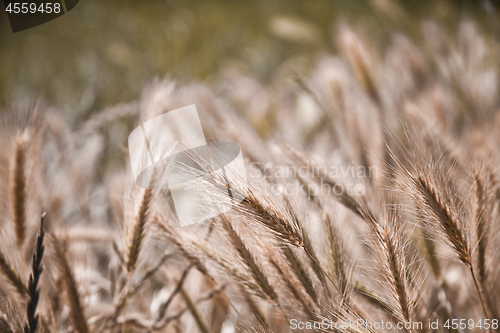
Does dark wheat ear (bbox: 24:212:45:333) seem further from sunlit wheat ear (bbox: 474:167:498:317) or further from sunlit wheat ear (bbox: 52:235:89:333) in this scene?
sunlit wheat ear (bbox: 474:167:498:317)

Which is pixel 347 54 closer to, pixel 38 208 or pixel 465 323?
pixel 465 323

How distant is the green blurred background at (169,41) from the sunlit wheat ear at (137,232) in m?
0.66

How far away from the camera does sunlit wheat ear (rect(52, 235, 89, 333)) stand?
324mm

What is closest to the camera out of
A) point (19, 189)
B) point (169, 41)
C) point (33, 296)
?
point (33, 296)

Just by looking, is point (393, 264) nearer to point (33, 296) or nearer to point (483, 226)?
point (483, 226)

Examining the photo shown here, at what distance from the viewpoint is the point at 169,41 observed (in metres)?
1.67

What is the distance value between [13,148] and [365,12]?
7.14 feet

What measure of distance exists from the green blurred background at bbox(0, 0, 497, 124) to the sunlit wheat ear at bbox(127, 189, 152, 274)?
0.66 metres

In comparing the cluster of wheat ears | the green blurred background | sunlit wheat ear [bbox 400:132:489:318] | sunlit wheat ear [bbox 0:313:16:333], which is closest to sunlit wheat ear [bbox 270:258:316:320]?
the cluster of wheat ears

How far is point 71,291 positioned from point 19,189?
150 mm

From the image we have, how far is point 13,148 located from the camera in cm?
38

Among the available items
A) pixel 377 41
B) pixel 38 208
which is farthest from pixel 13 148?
pixel 377 41

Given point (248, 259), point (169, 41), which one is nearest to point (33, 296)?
point (248, 259)

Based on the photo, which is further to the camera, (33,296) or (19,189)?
(19,189)
